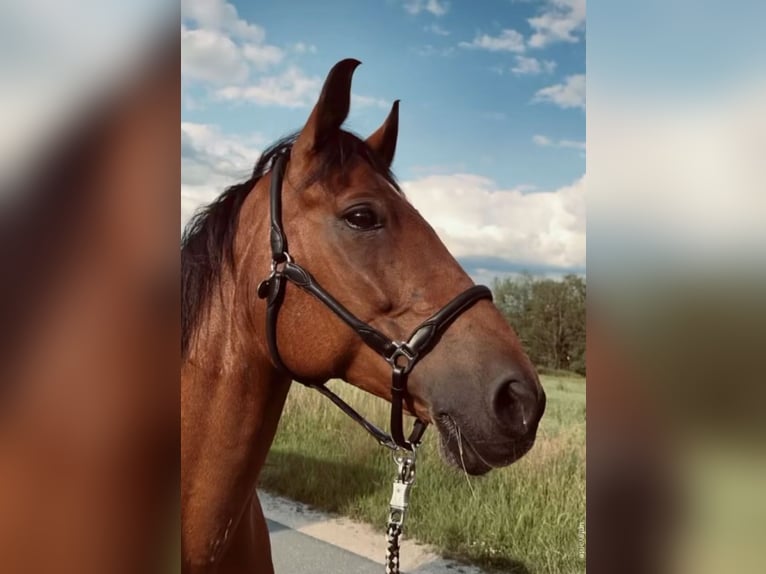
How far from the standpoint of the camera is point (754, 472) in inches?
33.3

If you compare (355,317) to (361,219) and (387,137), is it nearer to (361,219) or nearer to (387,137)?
(361,219)

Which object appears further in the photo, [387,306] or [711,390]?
[387,306]

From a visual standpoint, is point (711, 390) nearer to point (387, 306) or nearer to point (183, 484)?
point (387, 306)

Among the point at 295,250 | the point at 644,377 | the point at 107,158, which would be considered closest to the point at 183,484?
the point at 295,250

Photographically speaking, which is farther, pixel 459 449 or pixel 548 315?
pixel 548 315

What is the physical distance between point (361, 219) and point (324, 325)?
24 cm

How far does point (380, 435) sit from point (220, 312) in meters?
0.46

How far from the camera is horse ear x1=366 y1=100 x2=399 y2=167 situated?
4.66 feet

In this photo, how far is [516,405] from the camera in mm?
1126

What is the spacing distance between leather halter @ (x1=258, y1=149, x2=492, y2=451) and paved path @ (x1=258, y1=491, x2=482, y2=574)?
53.8 inches

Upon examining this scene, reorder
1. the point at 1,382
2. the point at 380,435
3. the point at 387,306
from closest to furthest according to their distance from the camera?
1. the point at 1,382
2. the point at 387,306
3. the point at 380,435

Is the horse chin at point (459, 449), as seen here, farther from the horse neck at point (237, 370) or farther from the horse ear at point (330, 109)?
the horse ear at point (330, 109)

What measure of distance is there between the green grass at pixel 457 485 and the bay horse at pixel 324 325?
0.92 meters

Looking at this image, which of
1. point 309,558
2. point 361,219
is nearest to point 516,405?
point 361,219
